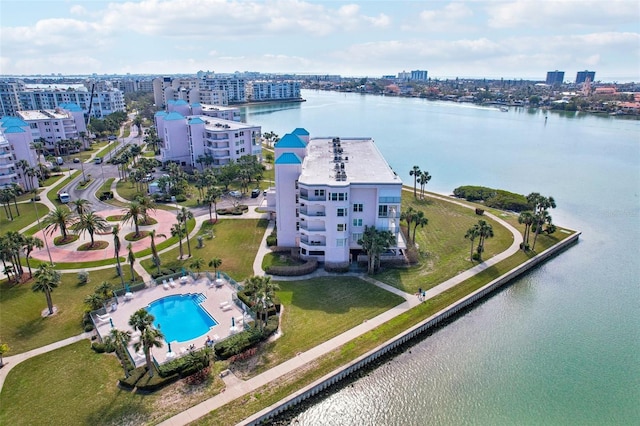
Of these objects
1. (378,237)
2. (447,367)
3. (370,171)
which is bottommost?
(447,367)

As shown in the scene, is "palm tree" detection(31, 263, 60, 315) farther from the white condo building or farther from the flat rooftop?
the flat rooftop

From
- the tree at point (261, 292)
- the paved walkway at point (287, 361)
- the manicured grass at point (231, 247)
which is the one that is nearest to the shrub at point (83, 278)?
the manicured grass at point (231, 247)

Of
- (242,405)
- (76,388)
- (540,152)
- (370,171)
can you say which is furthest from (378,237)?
(540,152)

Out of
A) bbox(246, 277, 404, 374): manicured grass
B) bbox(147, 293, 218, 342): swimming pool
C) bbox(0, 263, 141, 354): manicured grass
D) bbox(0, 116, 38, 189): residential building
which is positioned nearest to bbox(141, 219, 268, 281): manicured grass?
bbox(147, 293, 218, 342): swimming pool

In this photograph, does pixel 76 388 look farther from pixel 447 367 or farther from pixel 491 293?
pixel 491 293

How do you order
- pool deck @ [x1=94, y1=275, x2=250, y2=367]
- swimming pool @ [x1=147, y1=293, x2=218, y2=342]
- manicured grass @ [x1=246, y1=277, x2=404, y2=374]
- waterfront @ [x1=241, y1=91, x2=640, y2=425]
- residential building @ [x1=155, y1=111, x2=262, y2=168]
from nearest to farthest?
waterfront @ [x1=241, y1=91, x2=640, y2=425], pool deck @ [x1=94, y1=275, x2=250, y2=367], manicured grass @ [x1=246, y1=277, x2=404, y2=374], swimming pool @ [x1=147, y1=293, x2=218, y2=342], residential building @ [x1=155, y1=111, x2=262, y2=168]
